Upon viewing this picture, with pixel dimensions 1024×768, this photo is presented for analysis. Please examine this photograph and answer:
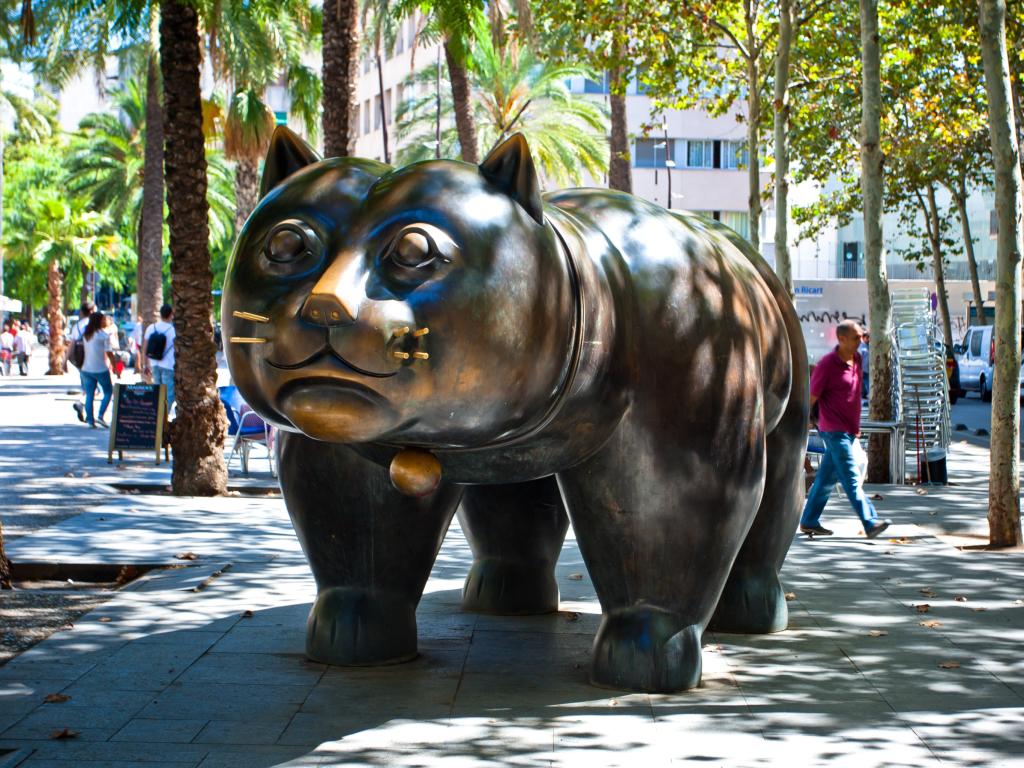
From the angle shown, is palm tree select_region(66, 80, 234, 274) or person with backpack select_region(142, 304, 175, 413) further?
palm tree select_region(66, 80, 234, 274)

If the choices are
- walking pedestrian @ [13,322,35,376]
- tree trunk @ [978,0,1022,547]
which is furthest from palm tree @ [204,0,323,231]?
tree trunk @ [978,0,1022,547]

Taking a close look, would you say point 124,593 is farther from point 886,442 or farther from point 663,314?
point 886,442

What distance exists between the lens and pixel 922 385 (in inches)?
595

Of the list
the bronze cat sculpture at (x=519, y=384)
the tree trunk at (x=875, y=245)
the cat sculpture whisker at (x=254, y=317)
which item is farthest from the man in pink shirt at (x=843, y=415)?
the cat sculpture whisker at (x=254, y=317)

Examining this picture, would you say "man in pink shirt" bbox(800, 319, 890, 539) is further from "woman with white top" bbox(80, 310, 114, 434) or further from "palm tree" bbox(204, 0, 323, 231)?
"palm tree" bbox(204, 0, 323, 231)

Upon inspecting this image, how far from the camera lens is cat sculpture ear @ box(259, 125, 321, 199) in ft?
16.4

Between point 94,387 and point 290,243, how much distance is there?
1649 cm

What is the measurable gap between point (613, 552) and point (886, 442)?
9888 millimetres

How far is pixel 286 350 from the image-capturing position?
14.0 feet

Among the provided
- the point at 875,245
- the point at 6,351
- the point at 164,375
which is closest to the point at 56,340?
the point at 6,351

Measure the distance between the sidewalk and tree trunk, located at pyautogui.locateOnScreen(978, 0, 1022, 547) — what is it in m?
1.25

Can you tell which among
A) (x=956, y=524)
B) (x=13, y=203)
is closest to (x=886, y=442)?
(x=956, y=524)

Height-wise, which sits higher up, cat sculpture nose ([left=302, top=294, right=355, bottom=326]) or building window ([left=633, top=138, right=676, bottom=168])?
building window ([left=633, top=138, right=676, bottom=168])

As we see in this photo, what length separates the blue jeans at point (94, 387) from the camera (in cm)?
1927
